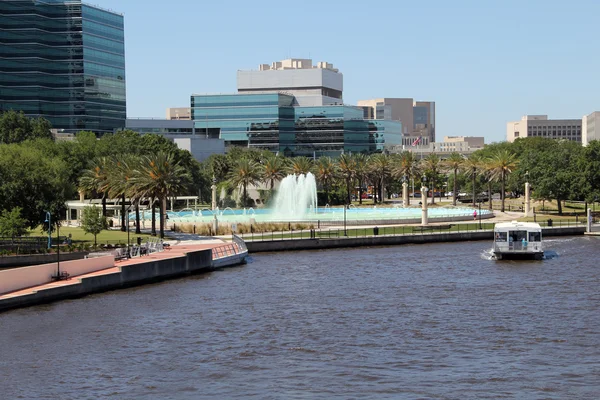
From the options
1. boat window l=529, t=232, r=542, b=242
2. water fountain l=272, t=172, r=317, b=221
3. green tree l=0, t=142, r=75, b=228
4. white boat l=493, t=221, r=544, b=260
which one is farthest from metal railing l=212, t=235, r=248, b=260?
water fountain l=272, t=172, r=317, b=221

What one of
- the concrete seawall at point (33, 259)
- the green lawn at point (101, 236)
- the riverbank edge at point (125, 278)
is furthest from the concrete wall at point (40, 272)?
the green lawn at point (101, 236)

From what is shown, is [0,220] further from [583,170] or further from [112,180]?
[583,170]

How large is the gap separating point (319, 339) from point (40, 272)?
23134mm

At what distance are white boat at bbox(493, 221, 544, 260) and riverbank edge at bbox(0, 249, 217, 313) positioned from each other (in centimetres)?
2533

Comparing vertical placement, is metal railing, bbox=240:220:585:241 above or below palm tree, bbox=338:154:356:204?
below

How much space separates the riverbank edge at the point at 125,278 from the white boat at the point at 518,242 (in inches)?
997

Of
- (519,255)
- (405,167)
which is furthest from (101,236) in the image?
(405,167)

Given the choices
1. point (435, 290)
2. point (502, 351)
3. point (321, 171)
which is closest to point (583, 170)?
point (321, 171)

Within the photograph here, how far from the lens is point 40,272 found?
64188 mm

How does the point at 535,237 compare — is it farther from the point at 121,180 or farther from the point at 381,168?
the point at 381,168

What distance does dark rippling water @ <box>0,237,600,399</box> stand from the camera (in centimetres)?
4075

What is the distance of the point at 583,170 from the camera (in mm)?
132000

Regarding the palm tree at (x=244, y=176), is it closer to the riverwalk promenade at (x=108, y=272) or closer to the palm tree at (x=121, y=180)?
the palm tree at (x=121, y=180)

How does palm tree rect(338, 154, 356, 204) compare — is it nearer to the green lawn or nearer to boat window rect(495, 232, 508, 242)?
the green lawn
